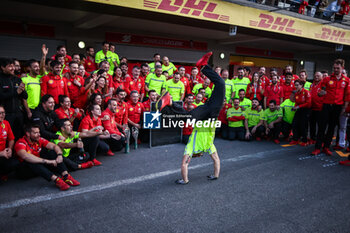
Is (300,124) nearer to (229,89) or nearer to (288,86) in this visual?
(288,86)

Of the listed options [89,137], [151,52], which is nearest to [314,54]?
[151,52]

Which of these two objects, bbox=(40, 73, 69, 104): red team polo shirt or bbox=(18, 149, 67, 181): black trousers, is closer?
bbox=(18, 149, 67, 181): black trousers

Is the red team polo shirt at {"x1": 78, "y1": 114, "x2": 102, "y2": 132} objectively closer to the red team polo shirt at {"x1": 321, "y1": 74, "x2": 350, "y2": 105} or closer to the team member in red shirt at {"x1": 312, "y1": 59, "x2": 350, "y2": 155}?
the team member in red shirt at {"x1": 312, "y1": 59, "x2": 350, "y2": 155}

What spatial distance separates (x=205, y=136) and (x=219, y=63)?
11.1 m

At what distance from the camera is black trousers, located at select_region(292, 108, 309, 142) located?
23.3ft

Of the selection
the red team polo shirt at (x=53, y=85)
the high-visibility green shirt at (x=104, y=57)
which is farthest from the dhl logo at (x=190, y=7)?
the red team polo shirt at (x=53, y=85)

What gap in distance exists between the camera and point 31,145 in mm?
4129

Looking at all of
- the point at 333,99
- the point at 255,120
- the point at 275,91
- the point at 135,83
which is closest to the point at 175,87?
the point at 135,83

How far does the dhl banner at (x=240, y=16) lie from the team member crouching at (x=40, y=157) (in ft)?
11.1

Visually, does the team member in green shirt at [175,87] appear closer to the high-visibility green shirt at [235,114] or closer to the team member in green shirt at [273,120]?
the high-visibility green shirt at [235,114]

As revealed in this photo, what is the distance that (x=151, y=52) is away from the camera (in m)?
12.3

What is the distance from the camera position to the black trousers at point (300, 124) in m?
7.11

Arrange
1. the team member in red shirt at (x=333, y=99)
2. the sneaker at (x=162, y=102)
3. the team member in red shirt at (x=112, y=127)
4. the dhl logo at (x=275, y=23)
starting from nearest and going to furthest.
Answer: the team member in red shirt at (x=112, y=127) < the team member in red shirt at (x=333, y=99) < the sneaker at (x=162, y=102) < the dhl logo at (x=275, y=23)

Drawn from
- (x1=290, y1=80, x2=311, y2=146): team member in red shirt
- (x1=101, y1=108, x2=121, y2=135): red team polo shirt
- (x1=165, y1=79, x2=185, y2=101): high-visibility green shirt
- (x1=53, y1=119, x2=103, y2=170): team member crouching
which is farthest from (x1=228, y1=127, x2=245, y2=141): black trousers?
(x1=53, y1=119, x2=103, y2=170): team member crouching
